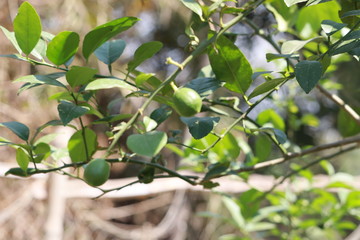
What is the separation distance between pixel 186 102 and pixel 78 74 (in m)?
0.10

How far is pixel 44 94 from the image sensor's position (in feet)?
6.18

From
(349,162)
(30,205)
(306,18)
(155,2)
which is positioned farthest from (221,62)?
(349,162)

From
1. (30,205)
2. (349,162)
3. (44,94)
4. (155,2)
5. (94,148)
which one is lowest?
(349,162)

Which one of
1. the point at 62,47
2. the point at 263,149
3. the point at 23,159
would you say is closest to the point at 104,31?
the point at 62,47

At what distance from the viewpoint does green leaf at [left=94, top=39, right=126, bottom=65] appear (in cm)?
42

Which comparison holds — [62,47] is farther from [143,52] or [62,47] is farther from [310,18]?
[310,18]

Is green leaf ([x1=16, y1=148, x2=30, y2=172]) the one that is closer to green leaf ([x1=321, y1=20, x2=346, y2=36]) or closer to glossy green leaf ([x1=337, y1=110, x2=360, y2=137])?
green leaf ([x1=321, y1=20, x2=346, y2=36])

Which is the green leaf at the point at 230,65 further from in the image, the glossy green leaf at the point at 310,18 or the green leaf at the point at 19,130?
the glossy green leaf at the point at 310,18

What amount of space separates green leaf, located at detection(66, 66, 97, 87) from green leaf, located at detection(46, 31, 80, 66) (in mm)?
22

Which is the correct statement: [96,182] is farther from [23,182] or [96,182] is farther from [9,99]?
[9,99]

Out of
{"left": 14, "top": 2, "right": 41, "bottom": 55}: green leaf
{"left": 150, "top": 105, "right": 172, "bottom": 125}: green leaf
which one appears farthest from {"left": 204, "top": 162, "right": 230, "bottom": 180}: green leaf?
{"left": 14, "top": 2, "right": 41, "bottom": 55}: green leaf

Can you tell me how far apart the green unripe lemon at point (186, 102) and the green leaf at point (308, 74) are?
0.23ft

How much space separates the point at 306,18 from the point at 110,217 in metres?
1.66

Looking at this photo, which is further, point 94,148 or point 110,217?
point 110,217
